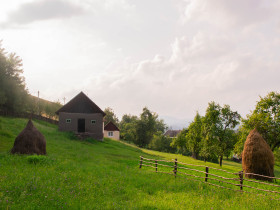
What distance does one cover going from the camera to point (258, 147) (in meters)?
15.2

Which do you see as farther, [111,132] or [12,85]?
[111,132]

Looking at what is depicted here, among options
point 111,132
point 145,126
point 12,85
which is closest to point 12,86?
point 12,85


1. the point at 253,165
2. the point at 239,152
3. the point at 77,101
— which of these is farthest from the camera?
the point at 77,101

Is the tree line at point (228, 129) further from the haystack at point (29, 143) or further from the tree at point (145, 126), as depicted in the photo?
the haystack at point (29, 143)

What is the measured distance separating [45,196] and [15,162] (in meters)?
7.37

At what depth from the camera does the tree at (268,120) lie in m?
23.9

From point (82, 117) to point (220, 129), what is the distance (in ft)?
74.7

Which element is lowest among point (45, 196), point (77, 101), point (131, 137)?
point (131, 137)

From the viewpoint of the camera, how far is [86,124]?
36438mm

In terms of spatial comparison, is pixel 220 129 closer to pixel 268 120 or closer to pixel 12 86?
pixel 268 120

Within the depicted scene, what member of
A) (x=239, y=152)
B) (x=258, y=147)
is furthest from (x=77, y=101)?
(x=258, y=147)

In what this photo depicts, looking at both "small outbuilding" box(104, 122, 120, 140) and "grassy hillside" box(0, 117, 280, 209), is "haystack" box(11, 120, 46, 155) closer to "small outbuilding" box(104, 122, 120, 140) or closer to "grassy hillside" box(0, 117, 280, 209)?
"grassy hillside" box(0, 117, 280, 209)

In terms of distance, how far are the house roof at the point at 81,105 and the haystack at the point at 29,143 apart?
18.8 meters

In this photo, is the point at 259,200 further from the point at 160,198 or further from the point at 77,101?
the point at 77,101
